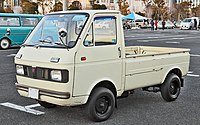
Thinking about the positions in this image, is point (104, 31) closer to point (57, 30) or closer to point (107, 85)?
point (57, 30)

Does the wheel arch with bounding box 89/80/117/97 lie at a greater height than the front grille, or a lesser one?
lesser

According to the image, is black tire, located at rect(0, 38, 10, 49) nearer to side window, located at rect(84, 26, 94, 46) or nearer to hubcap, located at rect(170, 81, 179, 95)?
hubcap, located at rect(170, 81, 179, 95)

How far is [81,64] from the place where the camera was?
16.5 feet

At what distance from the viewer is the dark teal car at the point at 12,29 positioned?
17188mm

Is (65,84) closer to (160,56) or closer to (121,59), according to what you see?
(121,59)

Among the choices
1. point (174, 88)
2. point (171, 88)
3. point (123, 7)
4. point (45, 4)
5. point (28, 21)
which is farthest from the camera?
point (123, 7)

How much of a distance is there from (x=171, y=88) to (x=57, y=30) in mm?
2717

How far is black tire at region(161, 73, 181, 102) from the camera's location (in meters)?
A: 6.63

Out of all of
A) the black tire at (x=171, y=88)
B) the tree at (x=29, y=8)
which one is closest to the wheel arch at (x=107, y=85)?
the black tire at (x=171, y=88)

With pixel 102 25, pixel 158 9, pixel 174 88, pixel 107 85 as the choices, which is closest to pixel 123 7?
pixel 158 9

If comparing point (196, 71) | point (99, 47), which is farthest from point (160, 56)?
point (196, 71)

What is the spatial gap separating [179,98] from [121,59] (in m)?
2.13

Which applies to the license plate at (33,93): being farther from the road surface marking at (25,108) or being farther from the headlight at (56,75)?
the road surface marking at (25,108)

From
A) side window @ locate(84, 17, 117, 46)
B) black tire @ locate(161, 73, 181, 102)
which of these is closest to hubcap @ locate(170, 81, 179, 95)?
black tire @ locate(161, 73, 181, 102)
